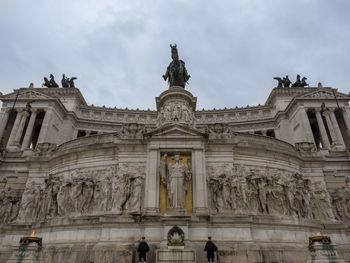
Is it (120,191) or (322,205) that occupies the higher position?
(120,191)

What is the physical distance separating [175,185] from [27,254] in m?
7.30

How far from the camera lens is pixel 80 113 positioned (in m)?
60.7

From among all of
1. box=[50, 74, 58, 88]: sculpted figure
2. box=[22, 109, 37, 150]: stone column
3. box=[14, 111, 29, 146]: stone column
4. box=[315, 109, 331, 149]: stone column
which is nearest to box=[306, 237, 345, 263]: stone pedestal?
box=[315, 109, 331, 149]: stone column

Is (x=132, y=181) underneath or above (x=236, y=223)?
above

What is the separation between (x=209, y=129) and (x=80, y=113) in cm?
4954

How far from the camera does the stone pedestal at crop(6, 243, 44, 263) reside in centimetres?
1020

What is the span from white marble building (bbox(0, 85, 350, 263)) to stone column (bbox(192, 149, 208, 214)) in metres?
0.06

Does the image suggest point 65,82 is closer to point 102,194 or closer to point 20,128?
point 20,128

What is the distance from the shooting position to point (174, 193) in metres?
14.3

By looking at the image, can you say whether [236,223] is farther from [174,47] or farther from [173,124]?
[174,47]

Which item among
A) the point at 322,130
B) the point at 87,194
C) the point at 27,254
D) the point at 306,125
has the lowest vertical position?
the point at 27,254

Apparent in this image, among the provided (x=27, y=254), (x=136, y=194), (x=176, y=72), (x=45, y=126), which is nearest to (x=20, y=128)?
(x=45, y=126)

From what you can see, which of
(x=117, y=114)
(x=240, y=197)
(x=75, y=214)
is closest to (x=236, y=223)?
(x=240, y=197)

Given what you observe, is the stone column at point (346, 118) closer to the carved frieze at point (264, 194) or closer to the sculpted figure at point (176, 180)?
the carved frieze at point (264, 194)
